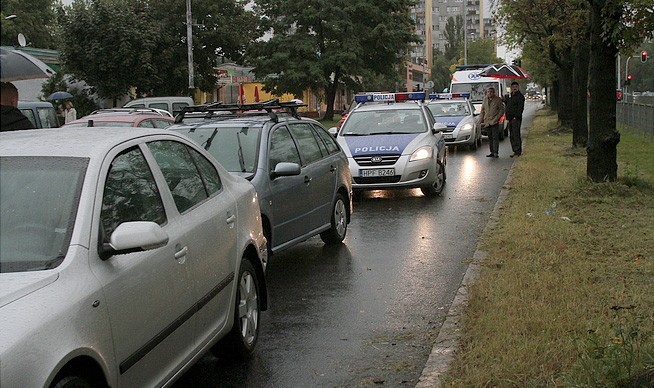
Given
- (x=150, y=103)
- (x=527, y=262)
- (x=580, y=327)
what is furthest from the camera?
(x=150, y=103)

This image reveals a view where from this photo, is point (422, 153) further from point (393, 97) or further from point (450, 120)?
point (450, 120)

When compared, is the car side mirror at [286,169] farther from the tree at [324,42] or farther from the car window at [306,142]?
the tree at [324,42]

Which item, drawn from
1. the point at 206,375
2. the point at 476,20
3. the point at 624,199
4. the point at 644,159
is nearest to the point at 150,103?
the point at 644,159

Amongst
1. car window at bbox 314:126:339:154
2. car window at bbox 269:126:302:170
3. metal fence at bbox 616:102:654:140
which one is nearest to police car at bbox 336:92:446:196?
car window at bbox 314:126:339:154

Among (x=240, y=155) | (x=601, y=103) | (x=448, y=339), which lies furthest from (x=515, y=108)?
(x=448, y=339)

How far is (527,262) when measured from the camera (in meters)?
8.38

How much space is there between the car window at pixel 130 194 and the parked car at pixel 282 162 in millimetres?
3523

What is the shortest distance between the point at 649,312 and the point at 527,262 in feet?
7.08

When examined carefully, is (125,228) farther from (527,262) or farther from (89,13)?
(89,13)

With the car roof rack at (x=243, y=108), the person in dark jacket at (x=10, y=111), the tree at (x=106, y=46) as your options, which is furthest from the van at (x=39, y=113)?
the tree at (x=106, y=46)

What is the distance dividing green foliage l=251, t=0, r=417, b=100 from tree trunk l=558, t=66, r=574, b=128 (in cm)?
1960

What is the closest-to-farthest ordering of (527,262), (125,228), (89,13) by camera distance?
(125,228) < (527,262) < (89,13)

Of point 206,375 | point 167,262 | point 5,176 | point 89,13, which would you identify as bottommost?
point 206,375

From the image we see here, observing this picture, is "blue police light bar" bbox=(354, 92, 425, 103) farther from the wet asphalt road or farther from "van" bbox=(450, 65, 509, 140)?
"van" bbox=(450, 65, 509, 140)
